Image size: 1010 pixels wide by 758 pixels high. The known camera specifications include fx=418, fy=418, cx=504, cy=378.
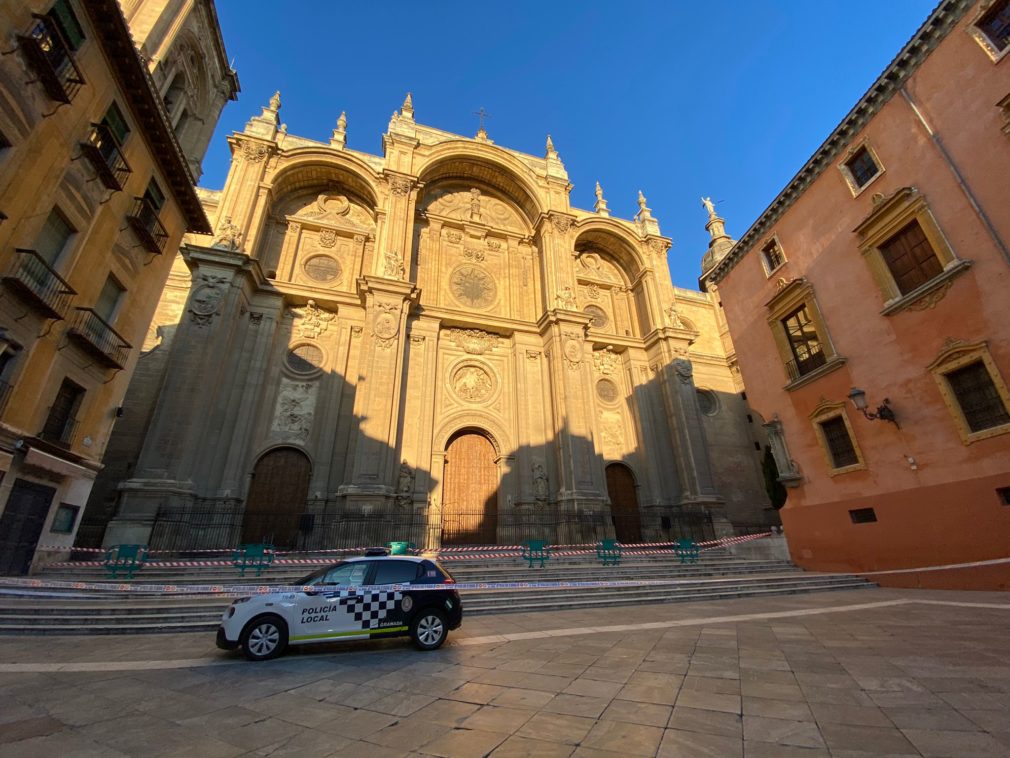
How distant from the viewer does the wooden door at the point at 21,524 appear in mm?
8578

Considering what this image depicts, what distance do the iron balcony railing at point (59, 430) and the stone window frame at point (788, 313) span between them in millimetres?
19791

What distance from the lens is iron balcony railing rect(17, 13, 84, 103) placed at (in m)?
7.86

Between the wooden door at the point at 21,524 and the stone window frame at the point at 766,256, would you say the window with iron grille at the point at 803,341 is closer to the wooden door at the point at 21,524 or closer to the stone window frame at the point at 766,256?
the stone window frame at the point at 766,256

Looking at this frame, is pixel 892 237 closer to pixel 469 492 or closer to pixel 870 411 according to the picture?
pixel 870 411

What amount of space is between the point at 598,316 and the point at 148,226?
2012 cm

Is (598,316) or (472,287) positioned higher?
(472,287)

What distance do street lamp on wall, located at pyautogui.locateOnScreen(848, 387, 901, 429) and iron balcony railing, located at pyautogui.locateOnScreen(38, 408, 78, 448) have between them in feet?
64.1

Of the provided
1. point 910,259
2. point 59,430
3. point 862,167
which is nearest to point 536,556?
point 910,259

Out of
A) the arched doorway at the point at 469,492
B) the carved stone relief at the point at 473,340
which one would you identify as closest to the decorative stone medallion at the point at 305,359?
the carved stone relief at the point at 473,340

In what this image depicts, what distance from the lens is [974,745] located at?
2.53m

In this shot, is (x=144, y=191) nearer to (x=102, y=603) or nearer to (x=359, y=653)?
(x=102, y=603)

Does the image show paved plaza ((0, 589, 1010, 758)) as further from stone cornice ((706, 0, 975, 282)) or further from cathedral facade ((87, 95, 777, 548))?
stone cornice ((706, 0, 975, 282))

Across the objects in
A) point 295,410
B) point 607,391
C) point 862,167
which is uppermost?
point 862,167

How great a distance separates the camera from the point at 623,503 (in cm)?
1998
